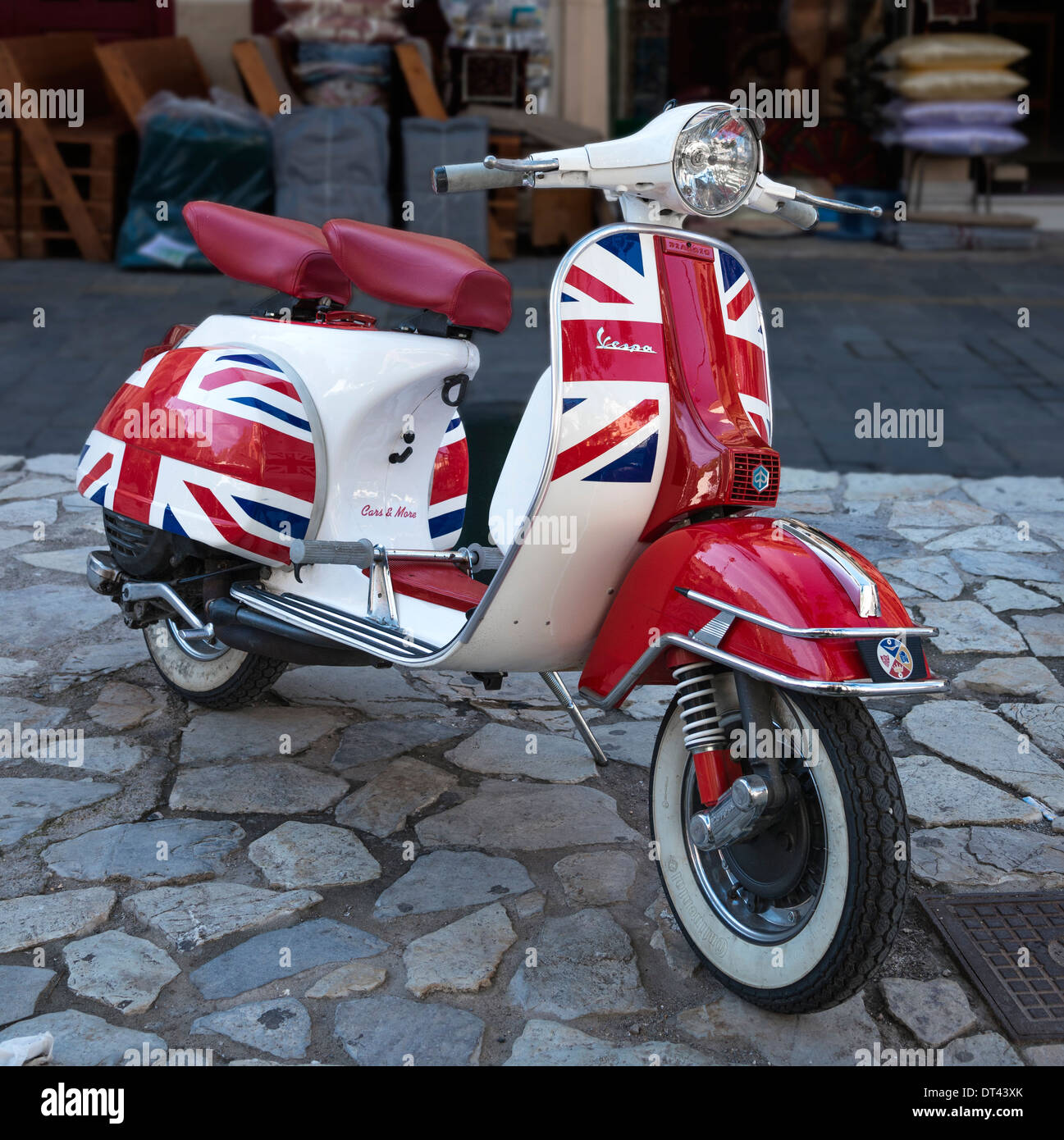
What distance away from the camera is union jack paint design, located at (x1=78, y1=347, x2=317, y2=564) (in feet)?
9.13

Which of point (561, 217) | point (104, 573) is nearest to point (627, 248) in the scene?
point (104, 573)

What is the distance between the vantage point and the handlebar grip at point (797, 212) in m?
2.46

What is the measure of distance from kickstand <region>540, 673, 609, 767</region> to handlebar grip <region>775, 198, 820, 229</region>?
3.41 ft

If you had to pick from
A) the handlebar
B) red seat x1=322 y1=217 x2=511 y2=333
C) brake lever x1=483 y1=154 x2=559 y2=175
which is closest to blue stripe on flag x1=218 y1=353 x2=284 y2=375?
red seat x1=322 y1=217 x2=511 y2=333

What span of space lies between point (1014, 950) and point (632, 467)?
106 centimetres

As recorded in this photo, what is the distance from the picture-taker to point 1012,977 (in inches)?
88.7

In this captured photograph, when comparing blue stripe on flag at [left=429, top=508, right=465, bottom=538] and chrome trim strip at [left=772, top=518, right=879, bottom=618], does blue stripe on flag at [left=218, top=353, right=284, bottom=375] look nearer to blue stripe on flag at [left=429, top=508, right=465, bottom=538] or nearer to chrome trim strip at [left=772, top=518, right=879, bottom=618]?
blue stripe on flag at [left=429, top=508, right=465, bottom=538]

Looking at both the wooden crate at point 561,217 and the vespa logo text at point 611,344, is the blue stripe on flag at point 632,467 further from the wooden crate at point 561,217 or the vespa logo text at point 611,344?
the wooden crate at point 561,217

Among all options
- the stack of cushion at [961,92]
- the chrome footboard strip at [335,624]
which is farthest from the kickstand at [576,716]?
the stack of cushion at [961,92]

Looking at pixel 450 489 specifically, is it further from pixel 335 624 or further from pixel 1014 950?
pixel 1014 950

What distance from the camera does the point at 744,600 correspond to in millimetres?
2021

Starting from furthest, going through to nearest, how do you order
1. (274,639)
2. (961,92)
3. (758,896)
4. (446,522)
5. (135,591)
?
(961,92) → (446,522) → (135,591) → (274,639) → (758,896)
